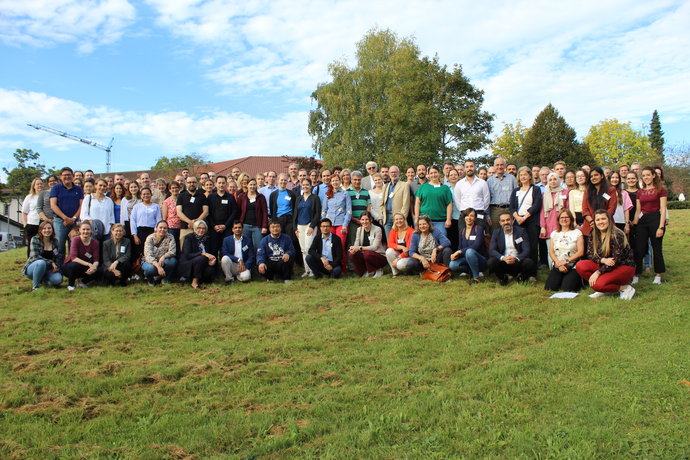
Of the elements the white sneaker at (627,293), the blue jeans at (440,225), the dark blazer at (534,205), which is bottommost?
the white sneaker at (627,293)

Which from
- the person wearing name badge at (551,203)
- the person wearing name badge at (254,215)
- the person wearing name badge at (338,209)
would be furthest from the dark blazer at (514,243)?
the person wearing name badge at (254,215)

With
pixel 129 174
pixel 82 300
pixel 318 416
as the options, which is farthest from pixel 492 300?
pixel 129 174

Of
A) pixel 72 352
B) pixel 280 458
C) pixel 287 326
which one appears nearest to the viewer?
pixel 280 458

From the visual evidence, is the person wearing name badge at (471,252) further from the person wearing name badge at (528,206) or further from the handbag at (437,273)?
the person wearing name badge at (528,206)

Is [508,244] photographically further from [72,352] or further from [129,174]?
[129,174]

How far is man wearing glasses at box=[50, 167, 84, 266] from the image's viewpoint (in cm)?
909

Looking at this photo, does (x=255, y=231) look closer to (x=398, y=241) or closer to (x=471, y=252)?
(x=398, y=241)

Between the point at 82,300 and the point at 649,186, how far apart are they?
9117mm

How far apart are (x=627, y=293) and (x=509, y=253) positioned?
1888 mm

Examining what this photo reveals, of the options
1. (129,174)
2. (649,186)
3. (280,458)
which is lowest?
(280,458)

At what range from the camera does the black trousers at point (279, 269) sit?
8.95 metres

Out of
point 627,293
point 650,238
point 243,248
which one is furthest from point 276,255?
point 650,238

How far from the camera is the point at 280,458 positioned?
299cm

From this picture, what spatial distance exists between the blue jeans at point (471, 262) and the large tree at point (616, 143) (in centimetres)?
4132
